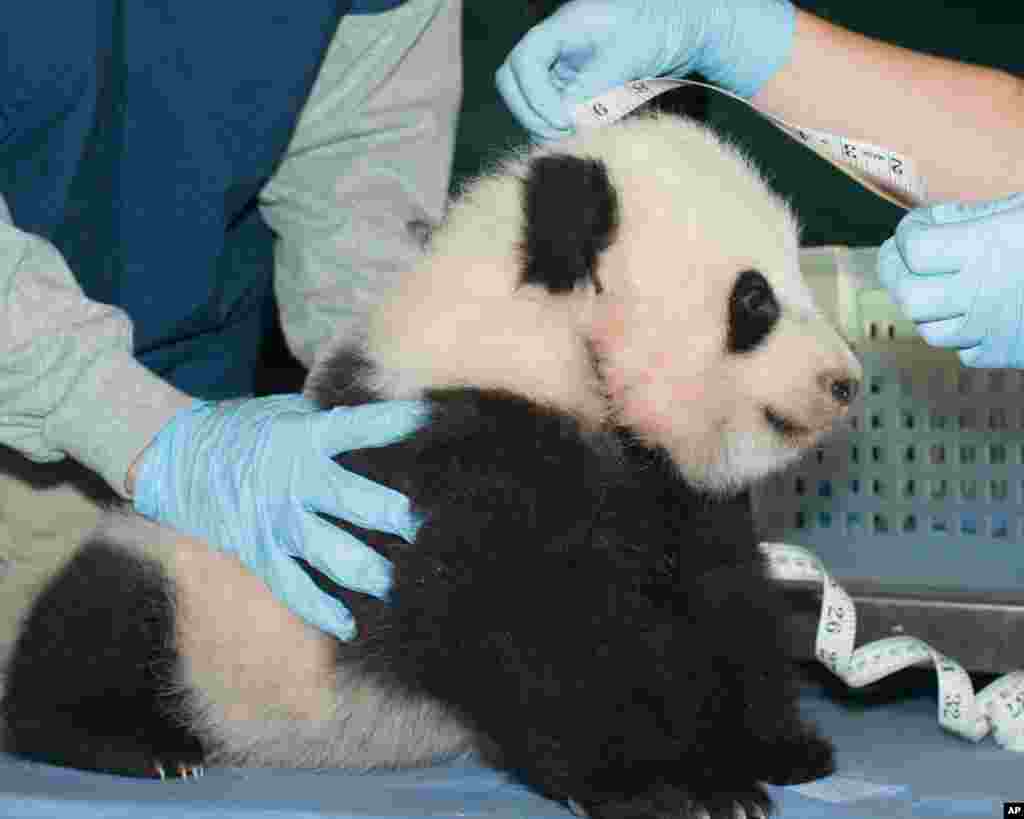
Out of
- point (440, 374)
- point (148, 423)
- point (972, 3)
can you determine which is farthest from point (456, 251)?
point (972, 3)

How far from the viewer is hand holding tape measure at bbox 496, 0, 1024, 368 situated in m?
1.63

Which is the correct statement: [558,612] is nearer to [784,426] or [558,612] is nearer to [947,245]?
[784,426]

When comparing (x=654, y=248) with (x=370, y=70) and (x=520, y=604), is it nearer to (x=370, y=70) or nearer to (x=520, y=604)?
(x=520, y=604)

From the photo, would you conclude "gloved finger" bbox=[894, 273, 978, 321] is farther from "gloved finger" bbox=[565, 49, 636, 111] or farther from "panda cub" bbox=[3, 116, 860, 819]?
"gloved finger" bbox=[565, 49, 636, 111]

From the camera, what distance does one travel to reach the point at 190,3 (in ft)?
6.64

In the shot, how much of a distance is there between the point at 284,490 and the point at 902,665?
85 centimetres

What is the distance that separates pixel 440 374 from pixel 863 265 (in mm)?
1098

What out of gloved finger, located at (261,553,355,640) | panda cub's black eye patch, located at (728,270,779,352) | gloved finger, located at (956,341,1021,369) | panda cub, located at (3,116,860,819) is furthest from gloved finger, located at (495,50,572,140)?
gloved finger, located at (261,553,355,640)

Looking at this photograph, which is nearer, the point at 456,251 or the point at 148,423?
the point at 456,251

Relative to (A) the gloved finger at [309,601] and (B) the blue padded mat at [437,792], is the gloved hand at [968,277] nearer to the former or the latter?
(B) the blue padded mat at [437,792]

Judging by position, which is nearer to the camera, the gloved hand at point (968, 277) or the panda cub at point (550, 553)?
the panda cub at point (550, 553)

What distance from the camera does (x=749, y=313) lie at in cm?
146

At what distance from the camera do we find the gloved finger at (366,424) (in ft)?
4.70

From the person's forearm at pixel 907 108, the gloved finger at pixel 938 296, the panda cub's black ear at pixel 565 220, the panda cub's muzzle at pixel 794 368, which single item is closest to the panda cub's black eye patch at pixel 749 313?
the panda cub's muzzle at pixel 794 368
